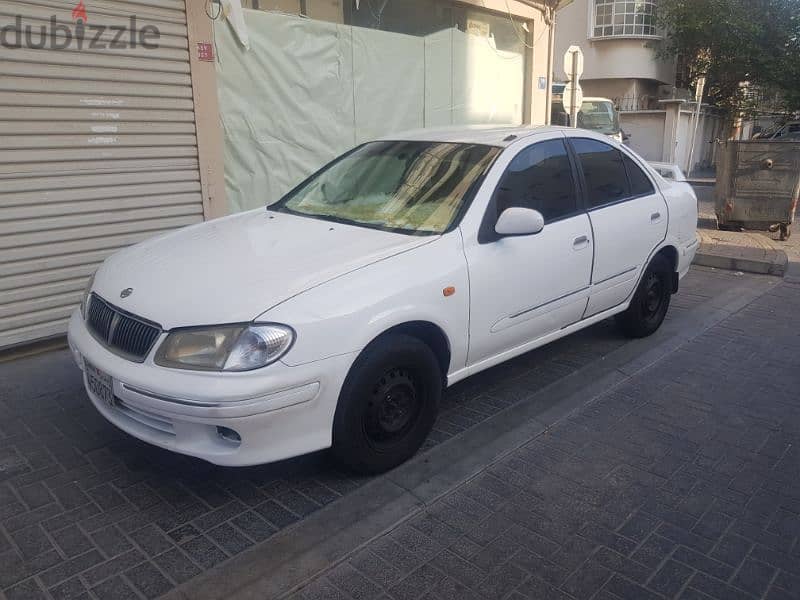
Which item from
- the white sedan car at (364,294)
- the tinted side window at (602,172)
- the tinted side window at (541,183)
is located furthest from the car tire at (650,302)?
the tinted side window at (541,183)

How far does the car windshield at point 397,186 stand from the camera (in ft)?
12.6

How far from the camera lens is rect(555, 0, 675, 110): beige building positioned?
24.8 metres

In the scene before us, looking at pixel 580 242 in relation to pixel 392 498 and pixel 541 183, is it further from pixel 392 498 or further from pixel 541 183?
pixel 392 498

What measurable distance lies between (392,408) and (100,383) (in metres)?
1.41

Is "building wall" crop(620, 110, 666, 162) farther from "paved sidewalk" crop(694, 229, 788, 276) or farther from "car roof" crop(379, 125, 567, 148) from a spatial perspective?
"car roof" crop(379, 125, 567, 148)

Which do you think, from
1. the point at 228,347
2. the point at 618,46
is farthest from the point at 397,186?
the point at 618,46

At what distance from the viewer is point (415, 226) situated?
373 cm

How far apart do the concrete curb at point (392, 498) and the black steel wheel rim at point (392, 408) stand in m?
0.21

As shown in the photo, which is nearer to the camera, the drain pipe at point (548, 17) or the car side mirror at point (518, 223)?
the car side mirror at point (518, 223)

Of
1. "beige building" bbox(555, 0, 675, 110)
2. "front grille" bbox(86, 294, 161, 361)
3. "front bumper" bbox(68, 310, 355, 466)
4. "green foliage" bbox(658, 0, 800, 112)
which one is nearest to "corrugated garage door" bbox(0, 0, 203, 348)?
"front grille" bbox(86, 294, 161, 361)

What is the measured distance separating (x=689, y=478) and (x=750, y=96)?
2621 centimetres

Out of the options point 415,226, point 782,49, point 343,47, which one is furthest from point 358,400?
point 782,49

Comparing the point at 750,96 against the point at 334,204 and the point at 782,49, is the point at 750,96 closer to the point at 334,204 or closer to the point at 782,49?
the point at 782,49

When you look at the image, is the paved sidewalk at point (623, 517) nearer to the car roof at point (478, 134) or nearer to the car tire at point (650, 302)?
the car tire at point (650, 302)
